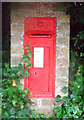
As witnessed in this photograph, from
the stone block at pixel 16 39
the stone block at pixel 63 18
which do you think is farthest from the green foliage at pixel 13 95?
the stone block at pixel 63 18

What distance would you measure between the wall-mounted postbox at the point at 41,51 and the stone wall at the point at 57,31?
0.07 m

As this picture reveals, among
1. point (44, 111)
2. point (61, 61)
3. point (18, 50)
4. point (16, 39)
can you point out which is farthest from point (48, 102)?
point (16, 39)

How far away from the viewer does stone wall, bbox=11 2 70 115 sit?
318 cm

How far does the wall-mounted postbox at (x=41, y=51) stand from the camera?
125 inches

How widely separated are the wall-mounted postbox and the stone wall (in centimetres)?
7

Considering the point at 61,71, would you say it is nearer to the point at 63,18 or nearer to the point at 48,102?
the point at 48,102

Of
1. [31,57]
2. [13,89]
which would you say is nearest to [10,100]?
[13,89]

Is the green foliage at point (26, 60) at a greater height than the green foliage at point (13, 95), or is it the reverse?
the green foliage at point (26, 60)

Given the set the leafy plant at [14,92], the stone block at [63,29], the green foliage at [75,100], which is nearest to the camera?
the green foliage at [75,100]

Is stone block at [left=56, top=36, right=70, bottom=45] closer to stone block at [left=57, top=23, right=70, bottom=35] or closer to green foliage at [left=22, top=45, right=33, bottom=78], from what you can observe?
stone block at [left=57, top=23, right=70, bottom=35]

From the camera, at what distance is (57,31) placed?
10.5 ft

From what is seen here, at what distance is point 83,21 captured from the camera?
3098 mm

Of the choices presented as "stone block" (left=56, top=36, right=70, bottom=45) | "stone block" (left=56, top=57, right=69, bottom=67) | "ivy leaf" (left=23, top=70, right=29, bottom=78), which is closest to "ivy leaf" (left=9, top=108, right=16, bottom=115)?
"ivy leaf" (left=23, top=70, right=29, bottom=78)

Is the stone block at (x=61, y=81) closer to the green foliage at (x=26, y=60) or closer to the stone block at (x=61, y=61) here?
the stone block at (x=61, y=61)
